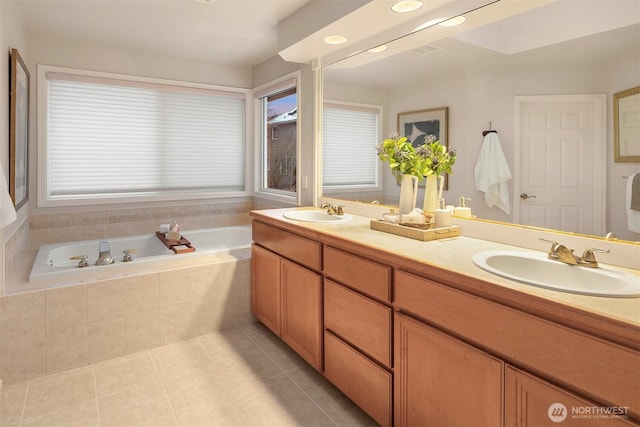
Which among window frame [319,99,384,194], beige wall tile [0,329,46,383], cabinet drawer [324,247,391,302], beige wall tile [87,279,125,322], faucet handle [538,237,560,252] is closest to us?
faucet handle [538,237,560,252]

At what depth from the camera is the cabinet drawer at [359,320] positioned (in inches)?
63.0

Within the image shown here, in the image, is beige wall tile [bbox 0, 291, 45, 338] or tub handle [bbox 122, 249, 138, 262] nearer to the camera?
beige wall tile [bbox 0, 291, 45, 338]

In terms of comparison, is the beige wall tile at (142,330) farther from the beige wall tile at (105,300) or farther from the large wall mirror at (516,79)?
the large wall mirror at (516,79)

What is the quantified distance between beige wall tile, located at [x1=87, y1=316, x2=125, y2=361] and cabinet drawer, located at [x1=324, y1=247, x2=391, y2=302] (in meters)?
1.40

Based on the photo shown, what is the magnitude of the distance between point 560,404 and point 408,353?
563 mm

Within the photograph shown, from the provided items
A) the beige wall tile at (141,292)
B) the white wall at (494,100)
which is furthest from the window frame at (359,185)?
the beige wall tile at (141,292)

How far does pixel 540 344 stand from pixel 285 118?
3.02 m

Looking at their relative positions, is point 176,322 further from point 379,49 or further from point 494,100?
point 494,100

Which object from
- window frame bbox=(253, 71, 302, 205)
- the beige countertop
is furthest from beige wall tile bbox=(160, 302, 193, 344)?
window frame bbox=(253, 71, 302, 205)

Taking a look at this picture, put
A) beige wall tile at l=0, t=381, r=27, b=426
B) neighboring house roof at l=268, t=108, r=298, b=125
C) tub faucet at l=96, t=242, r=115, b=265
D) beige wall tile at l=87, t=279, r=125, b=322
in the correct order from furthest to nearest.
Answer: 1. neighboring house roof at l=268, t=108, r=298, b=125
2. tub faucet at l=96, t=242, r=115, b=265
3. beige wall tile at l=87, t=279, r=125, b=322
4. beige wall tile at l=0, t=381, r=27, b=426

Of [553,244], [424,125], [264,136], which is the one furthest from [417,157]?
[264,136]

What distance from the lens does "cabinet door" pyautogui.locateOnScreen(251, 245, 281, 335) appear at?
2475 millimetres

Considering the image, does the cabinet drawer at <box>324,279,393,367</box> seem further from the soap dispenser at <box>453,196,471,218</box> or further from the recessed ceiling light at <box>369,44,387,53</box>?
the recessed ceiling light at <box>369,44,387,53</box>

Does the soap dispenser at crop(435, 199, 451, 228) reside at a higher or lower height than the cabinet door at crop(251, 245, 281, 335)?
higher
